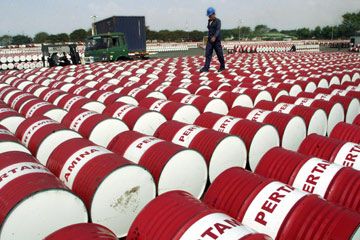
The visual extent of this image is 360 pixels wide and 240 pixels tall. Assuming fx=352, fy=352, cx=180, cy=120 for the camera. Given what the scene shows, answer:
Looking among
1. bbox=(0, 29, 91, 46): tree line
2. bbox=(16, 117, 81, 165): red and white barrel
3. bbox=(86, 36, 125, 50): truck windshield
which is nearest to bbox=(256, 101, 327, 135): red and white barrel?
bbox=(16, 117, 81, 165): red and white barrel

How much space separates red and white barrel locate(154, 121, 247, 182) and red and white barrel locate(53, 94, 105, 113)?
3116 millimetres

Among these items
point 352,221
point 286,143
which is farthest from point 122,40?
point 352,221

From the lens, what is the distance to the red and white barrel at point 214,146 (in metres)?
5.44

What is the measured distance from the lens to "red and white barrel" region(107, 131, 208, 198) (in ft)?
15.6

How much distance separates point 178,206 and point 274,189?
3.50ft

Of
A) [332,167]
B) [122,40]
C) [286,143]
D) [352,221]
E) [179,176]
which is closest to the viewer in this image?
[352,221]

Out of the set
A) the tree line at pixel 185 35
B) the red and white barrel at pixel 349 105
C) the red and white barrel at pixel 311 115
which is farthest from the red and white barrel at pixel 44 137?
the tree line at pixel 185 35

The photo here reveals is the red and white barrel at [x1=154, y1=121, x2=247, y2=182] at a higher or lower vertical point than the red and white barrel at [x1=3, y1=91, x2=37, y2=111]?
lower

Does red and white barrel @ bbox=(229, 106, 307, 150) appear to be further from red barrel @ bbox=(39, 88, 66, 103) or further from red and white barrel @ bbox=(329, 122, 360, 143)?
red barrel @ bbox=(39, 88, 66, 103)

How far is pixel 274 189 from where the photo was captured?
363cm

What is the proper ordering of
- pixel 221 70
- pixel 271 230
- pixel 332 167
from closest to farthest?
pixel 271 230, pixel 332 167, pixel 221 70

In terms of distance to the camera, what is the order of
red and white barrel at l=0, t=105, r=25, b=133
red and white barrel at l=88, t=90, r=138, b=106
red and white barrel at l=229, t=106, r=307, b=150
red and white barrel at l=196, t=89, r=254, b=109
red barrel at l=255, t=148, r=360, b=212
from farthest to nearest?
red and white barrel at l=88, t=90, r=138, b=106
red and white barrel at l=196, t=89, r=254, b=109
red and white barrel at l=0, t=105, r=25, b=133
red and white barrel at l=229, t=106, r=307, b=150
red barrel at l=255, t=148, r=360, b=212

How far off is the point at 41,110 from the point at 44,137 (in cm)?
270

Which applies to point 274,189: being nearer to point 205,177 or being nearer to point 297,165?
point 297,165
